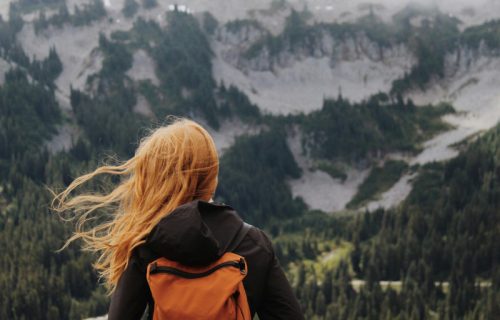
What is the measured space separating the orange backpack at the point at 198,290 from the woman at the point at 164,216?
0.20m

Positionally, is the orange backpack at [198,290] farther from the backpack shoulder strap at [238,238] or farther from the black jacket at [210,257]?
the backpack shoulder strap at [238,238]

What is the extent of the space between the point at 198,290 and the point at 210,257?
0.45 metres

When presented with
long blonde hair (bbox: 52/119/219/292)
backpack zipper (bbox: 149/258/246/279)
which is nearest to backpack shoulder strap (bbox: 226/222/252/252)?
backpack zipper (bbox: 149/258/246/279)

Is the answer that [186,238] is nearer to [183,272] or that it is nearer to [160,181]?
[183,272]

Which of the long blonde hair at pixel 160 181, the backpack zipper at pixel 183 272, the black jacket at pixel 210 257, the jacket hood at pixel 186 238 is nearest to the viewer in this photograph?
the jacket hood at pixel 186 238

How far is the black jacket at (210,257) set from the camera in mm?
8539

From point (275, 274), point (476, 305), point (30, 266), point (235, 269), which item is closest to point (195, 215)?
point (235, 269)

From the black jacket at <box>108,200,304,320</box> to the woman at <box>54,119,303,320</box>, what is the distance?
1 cm

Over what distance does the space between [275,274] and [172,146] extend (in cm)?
238

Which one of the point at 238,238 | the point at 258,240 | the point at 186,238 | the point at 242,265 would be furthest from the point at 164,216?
the point at 258,240

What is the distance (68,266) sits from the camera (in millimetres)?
197625

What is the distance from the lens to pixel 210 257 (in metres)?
8.66

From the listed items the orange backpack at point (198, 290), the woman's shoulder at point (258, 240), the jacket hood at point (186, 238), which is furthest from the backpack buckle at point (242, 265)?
the woman's shoulder at point (258, 240)

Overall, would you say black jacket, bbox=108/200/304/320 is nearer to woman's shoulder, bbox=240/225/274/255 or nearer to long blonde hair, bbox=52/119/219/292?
woman's shoulder, bbox=240/225/274/255
